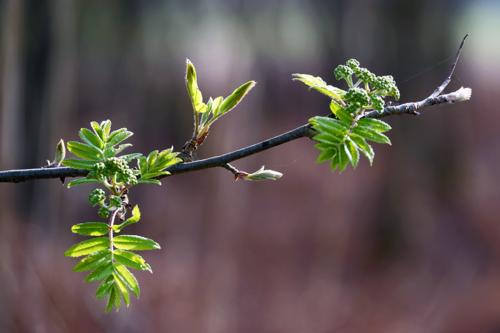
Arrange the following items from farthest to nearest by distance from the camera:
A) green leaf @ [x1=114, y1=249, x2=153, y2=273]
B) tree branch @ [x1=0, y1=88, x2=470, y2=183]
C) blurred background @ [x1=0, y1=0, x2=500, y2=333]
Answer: blurred background @ [x1=0, y1=0, x2=500, y2=333] < green leaf @ [x1=114, y1=249, x2=153, y2=273] < tree branch @ [x1=0, y1=88, x2=470, y2=183]

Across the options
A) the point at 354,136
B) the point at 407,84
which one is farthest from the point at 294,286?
the point at 354,136

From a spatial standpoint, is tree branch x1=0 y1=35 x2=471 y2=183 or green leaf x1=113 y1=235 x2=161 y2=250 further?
green leaf x1=113 y1=235 x2=161 y2=250

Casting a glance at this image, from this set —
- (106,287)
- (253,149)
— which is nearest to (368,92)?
(253,149)

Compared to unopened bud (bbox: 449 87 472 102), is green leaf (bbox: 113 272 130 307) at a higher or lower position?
lower

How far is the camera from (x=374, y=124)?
856 millimetres

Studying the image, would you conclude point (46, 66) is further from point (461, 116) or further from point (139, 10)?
point (461, 116)

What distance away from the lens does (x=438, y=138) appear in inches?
283

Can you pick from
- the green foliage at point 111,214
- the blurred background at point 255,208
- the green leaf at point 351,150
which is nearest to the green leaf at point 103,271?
the green foliage at point 111,214

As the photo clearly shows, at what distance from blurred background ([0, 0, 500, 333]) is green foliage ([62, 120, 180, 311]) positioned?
293 centimetres

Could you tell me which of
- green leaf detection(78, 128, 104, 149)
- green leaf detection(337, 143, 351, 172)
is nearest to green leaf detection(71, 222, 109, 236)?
green leaf detection(78, 128, 104, 149)

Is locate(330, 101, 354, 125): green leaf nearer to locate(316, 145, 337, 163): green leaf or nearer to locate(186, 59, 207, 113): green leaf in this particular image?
locate(316, 145, 337, 163): green leaf

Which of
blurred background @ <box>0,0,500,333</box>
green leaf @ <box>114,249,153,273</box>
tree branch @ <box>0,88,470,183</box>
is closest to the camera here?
tree branch @ <box>0,88,470,183</box>

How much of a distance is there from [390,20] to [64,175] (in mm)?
6384

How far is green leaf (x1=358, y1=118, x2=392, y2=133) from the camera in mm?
849
